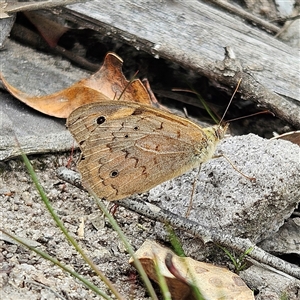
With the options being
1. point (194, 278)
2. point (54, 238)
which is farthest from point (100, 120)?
point (194, 278)

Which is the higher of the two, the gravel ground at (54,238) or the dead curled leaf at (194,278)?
the dead curled leaf at (194,278)

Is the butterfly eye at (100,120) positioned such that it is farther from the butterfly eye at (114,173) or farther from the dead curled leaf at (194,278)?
the dead curled leaf at (194,278)

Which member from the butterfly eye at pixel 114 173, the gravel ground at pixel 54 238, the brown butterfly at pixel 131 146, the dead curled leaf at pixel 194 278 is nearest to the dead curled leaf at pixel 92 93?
the gravel ground at pixel 54 238

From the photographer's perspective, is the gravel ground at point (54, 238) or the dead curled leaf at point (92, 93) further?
the dead curled leaf at point (92, 93)

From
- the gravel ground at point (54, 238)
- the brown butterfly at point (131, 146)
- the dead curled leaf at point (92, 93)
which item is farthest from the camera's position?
the dead curled leaf at point (92, 93)

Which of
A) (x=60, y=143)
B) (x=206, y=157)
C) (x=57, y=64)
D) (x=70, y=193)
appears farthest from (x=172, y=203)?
(x=57, y=64)

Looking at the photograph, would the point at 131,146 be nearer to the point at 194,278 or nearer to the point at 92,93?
the point at 92,93
